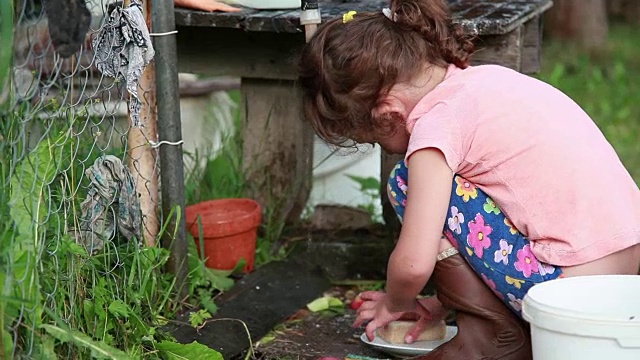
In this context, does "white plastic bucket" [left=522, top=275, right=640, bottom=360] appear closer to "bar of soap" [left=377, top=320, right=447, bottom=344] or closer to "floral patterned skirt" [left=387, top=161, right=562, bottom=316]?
"floral patterned skirt" [left=387, top=161, right=562, bottom=316]

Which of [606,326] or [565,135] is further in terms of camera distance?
[565,135]

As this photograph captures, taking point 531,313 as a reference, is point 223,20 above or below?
above

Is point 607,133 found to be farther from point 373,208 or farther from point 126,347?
point 126,347

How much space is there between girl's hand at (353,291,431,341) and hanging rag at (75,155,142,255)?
0.65 meters

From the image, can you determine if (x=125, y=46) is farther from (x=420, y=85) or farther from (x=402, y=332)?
(x=402, y=332)

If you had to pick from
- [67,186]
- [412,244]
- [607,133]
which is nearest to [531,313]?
[412,244]

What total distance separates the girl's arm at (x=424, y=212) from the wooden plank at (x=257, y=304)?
0.69 metres

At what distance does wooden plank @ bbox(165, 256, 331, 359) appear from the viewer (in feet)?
9.61

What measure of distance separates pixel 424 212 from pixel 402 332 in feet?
1.86

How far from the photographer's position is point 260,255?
366 cm

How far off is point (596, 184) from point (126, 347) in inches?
48.1

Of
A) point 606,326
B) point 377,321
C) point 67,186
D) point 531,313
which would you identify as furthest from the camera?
point 377,321

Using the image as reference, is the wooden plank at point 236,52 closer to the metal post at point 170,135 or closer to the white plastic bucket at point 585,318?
the metal post at point 170,135

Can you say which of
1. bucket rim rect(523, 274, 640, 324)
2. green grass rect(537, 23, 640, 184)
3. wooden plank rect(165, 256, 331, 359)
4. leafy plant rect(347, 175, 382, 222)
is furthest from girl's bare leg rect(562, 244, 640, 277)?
green grass rect(537, 23, 640, 184)
